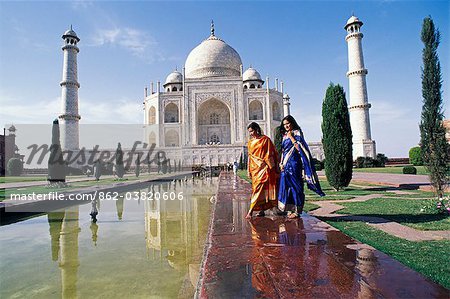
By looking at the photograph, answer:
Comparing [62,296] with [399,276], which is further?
[62,296]

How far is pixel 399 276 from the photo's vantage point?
1.48 m

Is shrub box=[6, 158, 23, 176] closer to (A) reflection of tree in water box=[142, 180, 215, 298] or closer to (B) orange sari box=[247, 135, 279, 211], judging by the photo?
(A) reflection of tree in water box=[142, 180, 215, 298]

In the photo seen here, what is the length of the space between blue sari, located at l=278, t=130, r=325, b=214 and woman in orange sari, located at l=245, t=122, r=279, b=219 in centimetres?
10

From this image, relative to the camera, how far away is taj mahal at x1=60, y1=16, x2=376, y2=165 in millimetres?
24547

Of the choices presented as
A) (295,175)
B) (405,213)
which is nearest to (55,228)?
(295,175)

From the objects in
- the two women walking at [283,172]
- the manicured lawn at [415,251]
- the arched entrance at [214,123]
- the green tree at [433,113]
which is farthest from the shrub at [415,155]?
the two women walking at [283,172]

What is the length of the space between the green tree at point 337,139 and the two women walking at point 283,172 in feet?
17.3

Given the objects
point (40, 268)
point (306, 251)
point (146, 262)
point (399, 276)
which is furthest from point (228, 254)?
point (40, 268)

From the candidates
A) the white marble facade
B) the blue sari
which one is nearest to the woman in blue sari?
the blue sari

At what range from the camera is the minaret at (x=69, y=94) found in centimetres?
2447

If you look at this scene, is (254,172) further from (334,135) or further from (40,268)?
(334,135)

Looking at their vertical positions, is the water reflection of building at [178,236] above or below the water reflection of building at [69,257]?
above

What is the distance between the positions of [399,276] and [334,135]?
23.7ft

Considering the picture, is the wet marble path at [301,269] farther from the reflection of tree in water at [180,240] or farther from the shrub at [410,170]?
the shrub at [410,170]
